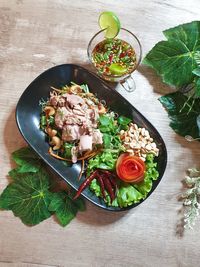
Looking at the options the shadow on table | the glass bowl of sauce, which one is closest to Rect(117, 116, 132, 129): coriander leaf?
the glass bowl of sauce

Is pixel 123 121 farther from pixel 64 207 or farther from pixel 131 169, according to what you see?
pixel 64 207

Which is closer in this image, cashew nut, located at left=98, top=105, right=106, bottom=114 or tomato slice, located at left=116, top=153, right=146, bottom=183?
tomato slice, located at left=116, top=153, right=146, bottom=183

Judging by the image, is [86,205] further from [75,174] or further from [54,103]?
[54,103]

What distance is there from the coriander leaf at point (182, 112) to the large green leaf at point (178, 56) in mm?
60

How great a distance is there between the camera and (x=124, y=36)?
60.1 inches

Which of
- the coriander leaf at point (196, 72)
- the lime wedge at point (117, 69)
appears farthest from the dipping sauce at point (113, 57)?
the coriander leaf at point (196, 72)

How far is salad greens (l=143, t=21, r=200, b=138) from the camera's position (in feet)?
4.75

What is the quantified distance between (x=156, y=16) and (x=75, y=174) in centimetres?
74

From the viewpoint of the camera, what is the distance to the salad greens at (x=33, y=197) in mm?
1369

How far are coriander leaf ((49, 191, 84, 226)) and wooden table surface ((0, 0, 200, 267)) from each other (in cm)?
3

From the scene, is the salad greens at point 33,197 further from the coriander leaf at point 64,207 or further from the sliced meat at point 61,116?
the sliced meat at point 61,116

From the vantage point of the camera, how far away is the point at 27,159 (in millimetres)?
1394

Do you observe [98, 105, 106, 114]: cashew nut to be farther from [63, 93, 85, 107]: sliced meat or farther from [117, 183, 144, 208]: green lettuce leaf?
[117, 183, 144, 208]: green lettuce leaf

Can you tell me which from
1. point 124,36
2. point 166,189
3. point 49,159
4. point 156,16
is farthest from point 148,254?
point 156,16
